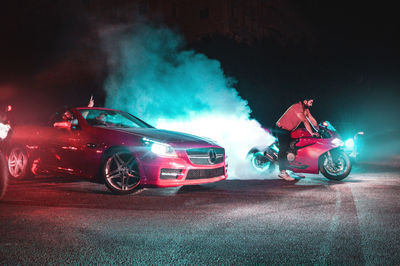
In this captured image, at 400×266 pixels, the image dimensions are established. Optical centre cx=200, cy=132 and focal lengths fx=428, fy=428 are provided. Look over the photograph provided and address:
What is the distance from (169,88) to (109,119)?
12651 mm

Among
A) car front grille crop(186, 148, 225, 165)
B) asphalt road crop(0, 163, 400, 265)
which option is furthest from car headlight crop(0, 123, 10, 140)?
car front grille crop(186, 148, 225, 165)

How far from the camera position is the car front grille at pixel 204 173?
6691 mm

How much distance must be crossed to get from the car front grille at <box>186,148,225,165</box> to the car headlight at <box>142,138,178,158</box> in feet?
0.94

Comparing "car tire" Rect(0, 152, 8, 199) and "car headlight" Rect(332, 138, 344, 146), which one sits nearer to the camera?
"car tire" Rect(0, 152, 8, 199)

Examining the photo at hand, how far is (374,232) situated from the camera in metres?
4.42

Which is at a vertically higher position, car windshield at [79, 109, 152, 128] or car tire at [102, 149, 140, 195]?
car windshield at [79, 109, 152, 128]

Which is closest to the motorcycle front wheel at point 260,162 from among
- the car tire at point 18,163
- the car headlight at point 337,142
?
the car headlight at point 337,142

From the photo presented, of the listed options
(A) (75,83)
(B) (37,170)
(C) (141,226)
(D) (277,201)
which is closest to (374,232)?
A: (D) (277,201)

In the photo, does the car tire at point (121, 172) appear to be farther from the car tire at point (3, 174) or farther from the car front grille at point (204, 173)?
the car tire at point (3, 174)

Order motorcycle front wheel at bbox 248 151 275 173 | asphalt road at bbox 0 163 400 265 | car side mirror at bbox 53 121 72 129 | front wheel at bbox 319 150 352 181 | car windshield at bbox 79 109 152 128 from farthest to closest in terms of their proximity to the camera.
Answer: motorcycle front wheel at bbox 248 151 275 173, front wheel at bbox 319 150 352 181, car windshield at bbox 79 109 152 128, car side mirror at bbox 53 121 72 129, asphalt road at bbox 0 163 400 265

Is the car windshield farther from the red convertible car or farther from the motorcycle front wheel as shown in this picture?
the motorcycle front wheel

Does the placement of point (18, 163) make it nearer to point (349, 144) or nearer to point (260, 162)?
point (260, 162)

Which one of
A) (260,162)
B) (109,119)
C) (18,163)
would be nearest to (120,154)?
(109,119)

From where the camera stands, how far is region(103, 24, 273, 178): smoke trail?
12581mm
